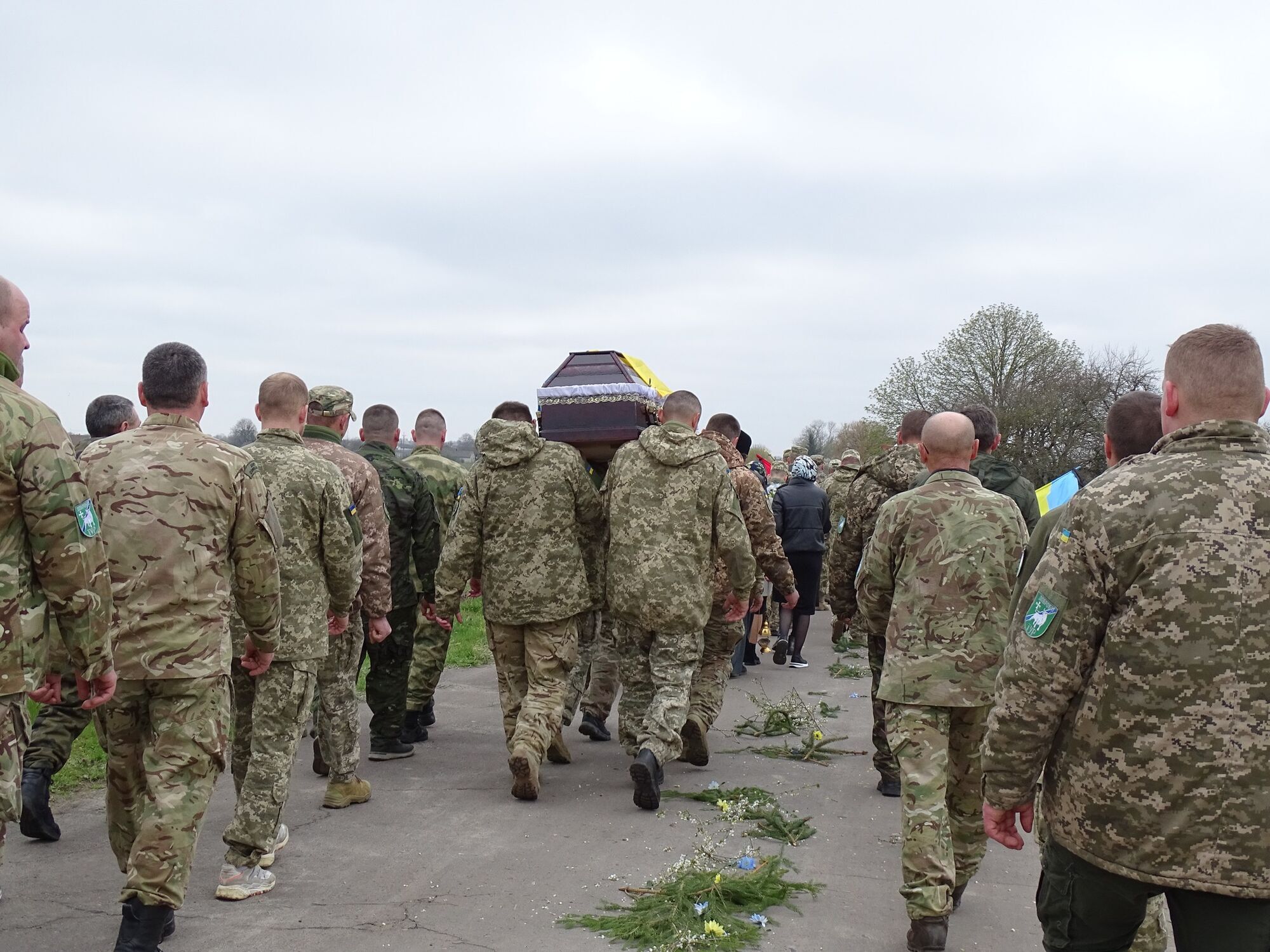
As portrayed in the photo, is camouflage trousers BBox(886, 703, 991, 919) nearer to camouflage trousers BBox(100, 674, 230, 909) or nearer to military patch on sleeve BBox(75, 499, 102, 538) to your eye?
camouflage trousers BBox(100, 674, 230, 909)

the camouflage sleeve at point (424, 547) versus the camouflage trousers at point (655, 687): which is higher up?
the camouflage sleeve at point (424, 547)

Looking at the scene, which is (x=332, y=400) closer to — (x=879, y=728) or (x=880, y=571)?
(x=880, y=571)

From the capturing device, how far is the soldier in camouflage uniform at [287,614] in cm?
520

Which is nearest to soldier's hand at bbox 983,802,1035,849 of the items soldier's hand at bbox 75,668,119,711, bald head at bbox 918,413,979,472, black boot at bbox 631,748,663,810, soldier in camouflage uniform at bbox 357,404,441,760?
bald head at bbox 918,413,979,472

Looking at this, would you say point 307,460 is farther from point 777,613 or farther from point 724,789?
point 777,613

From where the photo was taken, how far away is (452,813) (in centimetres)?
634

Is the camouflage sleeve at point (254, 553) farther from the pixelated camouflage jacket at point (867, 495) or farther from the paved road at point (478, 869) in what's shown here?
the pixelated camouflage jacket at point (867, 495)

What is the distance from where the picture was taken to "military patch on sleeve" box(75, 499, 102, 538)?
3.48 meters

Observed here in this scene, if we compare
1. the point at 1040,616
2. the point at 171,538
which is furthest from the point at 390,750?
the point at 1040,616

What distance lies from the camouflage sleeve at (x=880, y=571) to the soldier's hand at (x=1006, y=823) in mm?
1946

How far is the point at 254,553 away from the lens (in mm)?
4586

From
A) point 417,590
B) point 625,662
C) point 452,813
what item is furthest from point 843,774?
point 417,590

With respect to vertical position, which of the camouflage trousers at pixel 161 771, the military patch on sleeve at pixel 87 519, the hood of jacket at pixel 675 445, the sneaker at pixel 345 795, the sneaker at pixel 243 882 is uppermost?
the hood of jacket at pixel 675 445

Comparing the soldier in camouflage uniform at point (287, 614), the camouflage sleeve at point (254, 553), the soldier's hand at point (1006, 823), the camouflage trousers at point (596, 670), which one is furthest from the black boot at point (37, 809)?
the soldier's hand at point (1006, 823)
